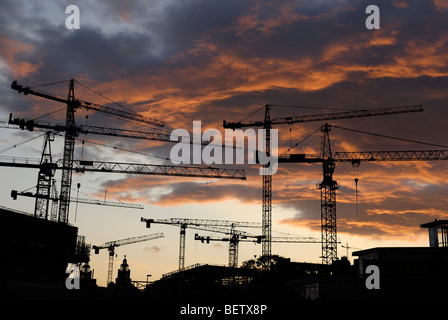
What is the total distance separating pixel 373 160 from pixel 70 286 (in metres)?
83.3

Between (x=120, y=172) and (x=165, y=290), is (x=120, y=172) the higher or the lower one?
the higher one
